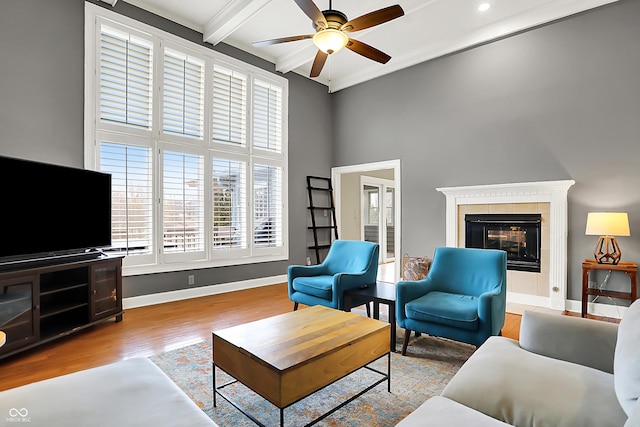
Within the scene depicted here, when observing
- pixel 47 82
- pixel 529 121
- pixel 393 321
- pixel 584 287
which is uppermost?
pixel 47 82

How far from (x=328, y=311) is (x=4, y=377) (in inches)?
94.5

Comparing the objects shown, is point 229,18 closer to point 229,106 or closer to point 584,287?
point 229,106

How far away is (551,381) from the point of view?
141cm

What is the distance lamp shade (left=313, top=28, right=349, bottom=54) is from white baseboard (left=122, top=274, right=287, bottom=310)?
3586mm

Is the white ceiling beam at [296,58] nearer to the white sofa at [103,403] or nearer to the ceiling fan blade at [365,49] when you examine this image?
the ceiling fan blade at [365,49]

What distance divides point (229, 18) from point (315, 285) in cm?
353

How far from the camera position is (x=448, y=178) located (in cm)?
510

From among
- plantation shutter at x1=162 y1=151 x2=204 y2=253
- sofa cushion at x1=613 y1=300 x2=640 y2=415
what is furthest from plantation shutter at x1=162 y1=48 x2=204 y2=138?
sofa cushion at x1=613 y1=300 x2=640 y2=415

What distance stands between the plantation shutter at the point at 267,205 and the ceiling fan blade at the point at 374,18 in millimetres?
3088

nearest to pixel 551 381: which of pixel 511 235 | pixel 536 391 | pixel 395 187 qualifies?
pixel 536 391

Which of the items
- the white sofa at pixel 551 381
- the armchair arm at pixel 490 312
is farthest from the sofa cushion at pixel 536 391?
the armchair arm at pixel 490 312

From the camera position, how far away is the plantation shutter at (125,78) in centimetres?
391

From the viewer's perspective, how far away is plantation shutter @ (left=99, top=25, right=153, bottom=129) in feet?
12.8

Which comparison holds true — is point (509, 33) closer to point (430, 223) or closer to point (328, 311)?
point (430, 223)
